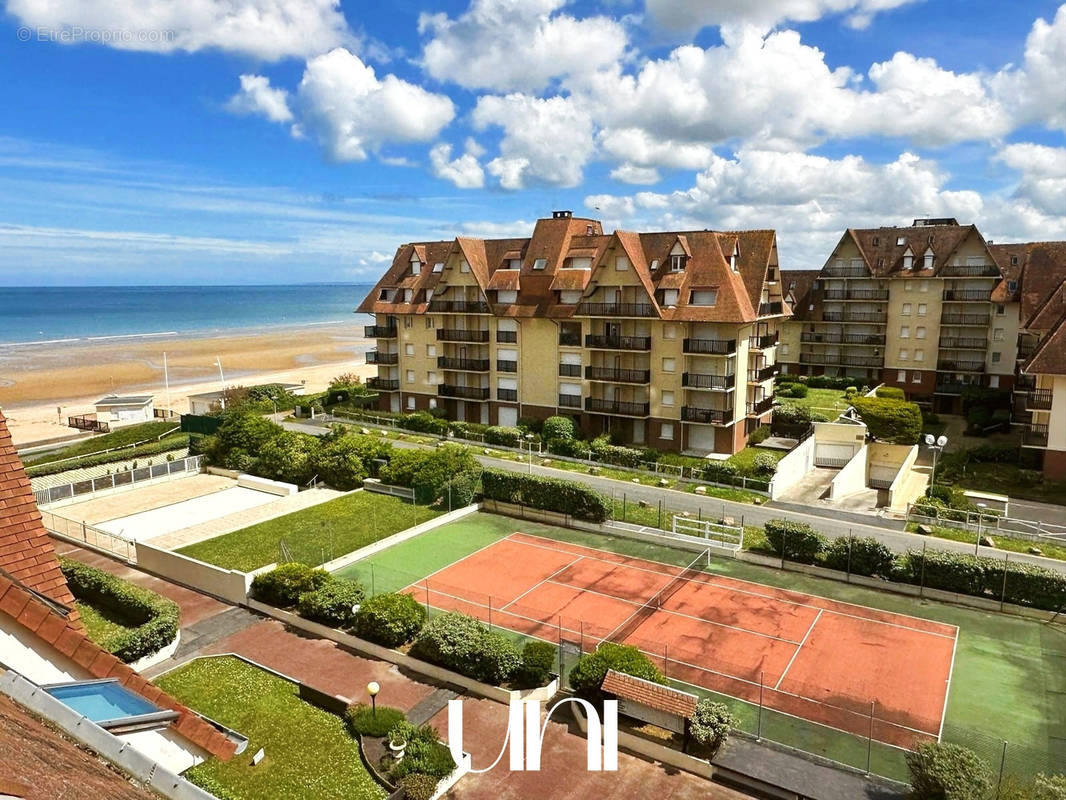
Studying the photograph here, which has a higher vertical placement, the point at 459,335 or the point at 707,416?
the point at 459,335

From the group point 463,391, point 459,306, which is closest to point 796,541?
point 463,391

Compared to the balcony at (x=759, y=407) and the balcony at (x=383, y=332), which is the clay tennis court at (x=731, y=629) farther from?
the balcony at (x=383, y=332)

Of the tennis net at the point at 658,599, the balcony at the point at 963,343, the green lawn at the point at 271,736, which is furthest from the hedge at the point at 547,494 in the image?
the balcony at the point at 963,343

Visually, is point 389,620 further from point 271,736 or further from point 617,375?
point 617,375

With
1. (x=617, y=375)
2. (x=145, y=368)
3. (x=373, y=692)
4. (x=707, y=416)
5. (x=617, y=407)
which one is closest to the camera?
(x=373, y=692)

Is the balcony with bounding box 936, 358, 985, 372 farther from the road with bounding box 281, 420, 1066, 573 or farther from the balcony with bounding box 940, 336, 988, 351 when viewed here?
the road with bounding box 281, 420, 1066, 573
